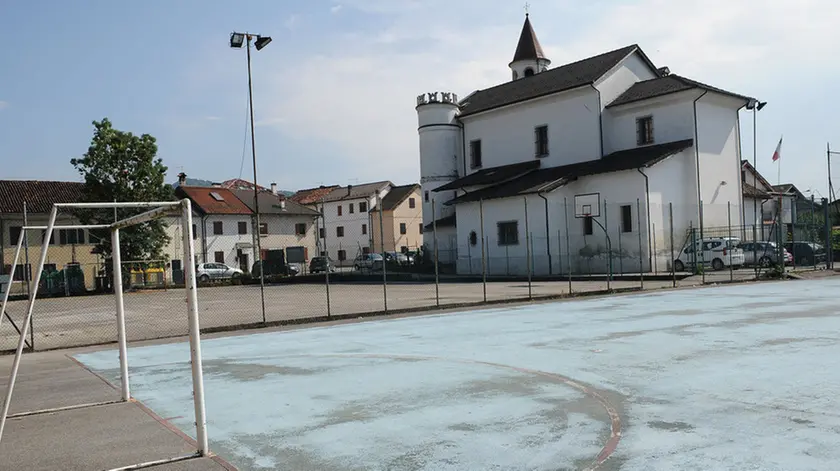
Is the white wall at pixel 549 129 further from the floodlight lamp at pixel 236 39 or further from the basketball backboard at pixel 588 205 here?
the floodlight lamp at pixel 236 39

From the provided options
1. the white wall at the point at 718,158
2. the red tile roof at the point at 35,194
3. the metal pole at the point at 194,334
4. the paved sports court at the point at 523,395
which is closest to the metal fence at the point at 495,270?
the white wall at the point at 718,158

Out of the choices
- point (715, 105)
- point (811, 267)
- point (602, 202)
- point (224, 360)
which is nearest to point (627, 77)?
point (715, 105)

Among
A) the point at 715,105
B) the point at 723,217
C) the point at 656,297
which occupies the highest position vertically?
the point at 715,105

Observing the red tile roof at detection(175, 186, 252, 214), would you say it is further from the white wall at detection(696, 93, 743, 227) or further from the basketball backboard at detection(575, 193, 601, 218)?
the white wall at detection(696, 93, 743, 227)

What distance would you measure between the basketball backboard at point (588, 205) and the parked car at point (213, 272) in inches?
894

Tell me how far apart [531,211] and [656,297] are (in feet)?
62.9

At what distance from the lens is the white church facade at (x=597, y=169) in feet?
120

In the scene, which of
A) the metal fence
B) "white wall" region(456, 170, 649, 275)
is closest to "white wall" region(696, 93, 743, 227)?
the metal fence

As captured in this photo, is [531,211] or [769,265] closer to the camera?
[769,265]

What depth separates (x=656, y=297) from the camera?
20688 mm

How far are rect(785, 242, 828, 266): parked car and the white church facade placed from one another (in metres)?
3.59

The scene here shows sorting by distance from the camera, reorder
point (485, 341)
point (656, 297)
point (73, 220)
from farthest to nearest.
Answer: point (73, 220)
point (656, 297)
point (485, 341)

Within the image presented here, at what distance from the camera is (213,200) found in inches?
2367

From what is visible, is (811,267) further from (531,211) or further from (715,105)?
(531,211)
